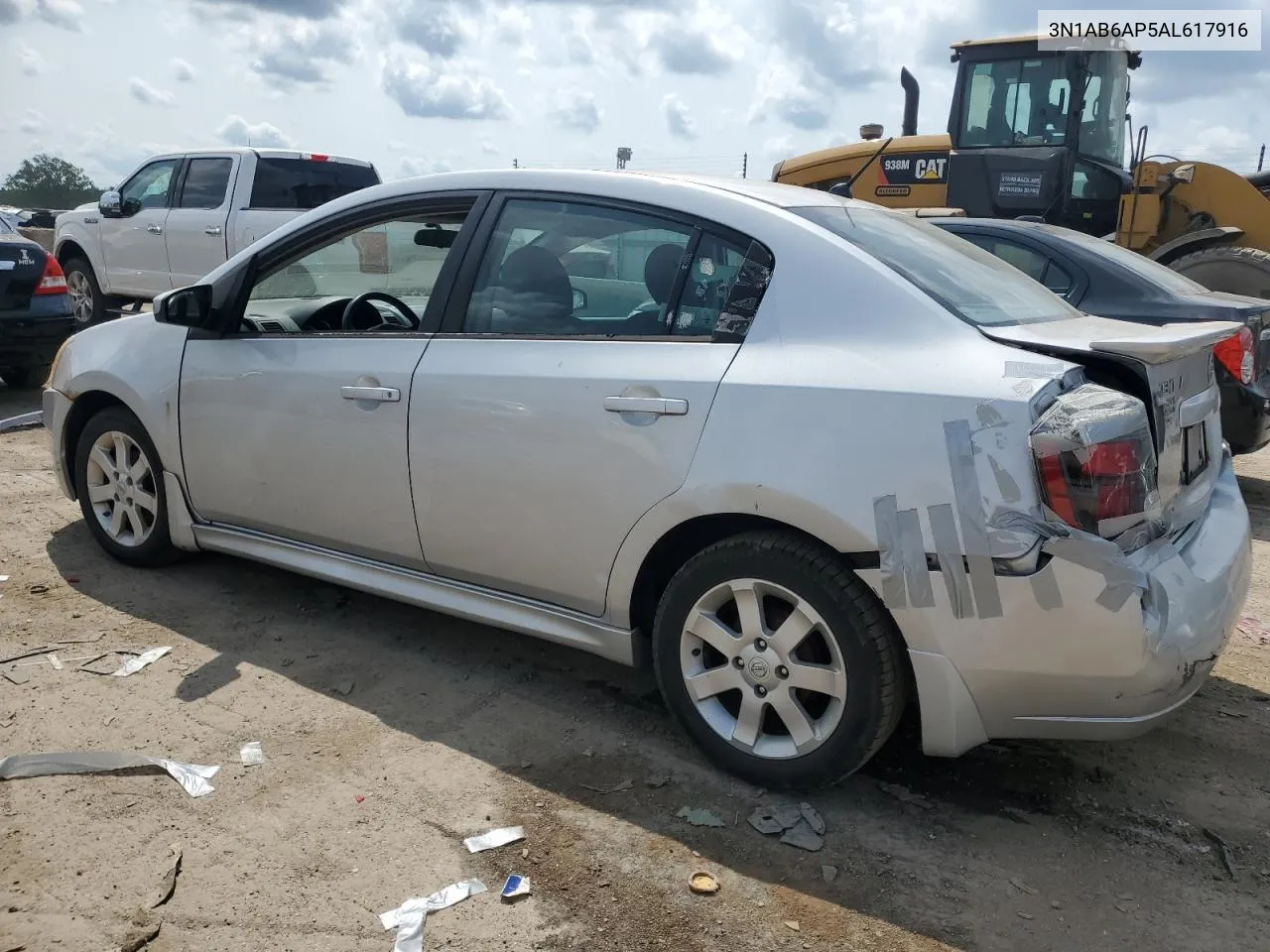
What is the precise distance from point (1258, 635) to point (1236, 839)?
5.50 ft

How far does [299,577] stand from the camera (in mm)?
4629

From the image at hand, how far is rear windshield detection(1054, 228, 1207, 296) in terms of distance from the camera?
19.2 ft

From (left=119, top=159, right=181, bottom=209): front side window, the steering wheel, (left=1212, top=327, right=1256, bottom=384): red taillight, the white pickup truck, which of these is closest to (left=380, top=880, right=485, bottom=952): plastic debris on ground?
the steering wheel

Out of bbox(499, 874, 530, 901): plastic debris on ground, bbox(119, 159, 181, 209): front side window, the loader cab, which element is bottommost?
bbox(499, 874, 530, 901): plastic debris on ground

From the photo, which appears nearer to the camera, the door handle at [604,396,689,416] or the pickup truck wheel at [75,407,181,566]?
the door handle at [604,396,689,416]

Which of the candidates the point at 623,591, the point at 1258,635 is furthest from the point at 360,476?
the point at 1258,635

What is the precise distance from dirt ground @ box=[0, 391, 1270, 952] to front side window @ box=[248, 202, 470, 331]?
129cm

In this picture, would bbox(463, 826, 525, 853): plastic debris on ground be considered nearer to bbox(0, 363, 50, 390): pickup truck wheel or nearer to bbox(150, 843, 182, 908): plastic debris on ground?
bbox(150, 843, 182, 908): plastic debris on ground

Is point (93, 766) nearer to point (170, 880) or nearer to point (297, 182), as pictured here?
point (170, 880)

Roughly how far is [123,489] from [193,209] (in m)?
7.06

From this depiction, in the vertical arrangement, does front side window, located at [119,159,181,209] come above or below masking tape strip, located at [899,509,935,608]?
above

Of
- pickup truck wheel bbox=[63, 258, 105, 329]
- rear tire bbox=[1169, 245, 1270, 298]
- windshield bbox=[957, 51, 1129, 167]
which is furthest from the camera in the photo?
pickup truck wheel bbox=[63, 258, 105, 329]

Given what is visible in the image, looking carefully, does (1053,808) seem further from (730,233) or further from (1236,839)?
(730,233)

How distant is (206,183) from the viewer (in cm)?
1056
